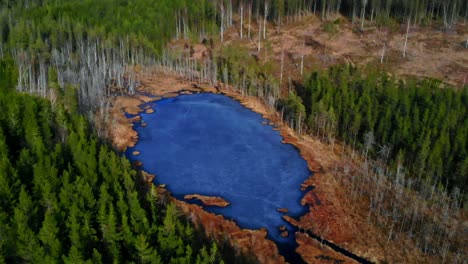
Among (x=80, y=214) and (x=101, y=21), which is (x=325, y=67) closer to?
(x=101, y=21)

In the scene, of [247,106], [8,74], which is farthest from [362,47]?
[8,74]

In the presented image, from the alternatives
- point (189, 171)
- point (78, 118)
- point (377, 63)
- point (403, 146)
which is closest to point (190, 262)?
point (189, 171)

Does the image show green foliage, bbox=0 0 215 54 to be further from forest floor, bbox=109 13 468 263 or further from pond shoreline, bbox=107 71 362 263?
pond shoreline, bbox=107 71 362 263

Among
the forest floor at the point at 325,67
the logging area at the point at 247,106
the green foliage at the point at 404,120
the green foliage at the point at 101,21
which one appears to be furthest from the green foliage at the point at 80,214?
the green foliage at the point at 101,21

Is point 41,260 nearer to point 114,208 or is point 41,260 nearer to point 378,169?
point 114,208

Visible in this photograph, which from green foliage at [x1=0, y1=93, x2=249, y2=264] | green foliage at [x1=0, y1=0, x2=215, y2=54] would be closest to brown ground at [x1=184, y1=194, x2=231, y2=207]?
green foliage at [x1=0, y1=93, x2=249, y2=264]

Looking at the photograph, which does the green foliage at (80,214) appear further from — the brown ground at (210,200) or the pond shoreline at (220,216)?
the brown ground at (210,200)
